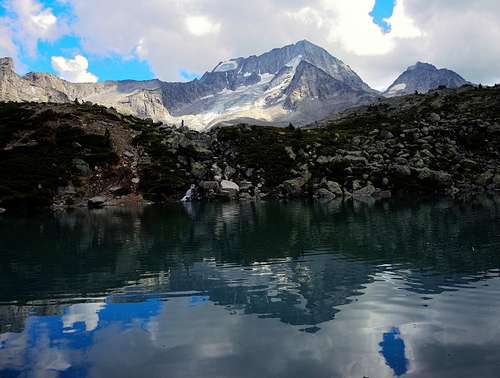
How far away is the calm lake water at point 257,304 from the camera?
50.4ft

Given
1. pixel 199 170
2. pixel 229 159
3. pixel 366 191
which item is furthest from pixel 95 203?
pixel 366 191

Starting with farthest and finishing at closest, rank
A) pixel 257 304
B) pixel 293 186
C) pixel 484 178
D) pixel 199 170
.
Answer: pixel 199 170 → pixel 293 186 → pixel 484 178 → pixel 257 304

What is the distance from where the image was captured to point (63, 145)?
104 m

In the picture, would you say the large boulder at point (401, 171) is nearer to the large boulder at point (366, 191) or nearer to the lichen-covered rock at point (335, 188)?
the large boulder at point (366, 191)

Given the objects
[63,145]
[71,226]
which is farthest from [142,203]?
[71,226]

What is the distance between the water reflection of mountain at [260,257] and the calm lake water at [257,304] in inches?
6.3

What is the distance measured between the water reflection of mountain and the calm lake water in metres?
0.16

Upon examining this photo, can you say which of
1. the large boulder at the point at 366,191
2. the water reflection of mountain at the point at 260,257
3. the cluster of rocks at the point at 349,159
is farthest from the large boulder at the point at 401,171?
the water reflection of mountain at the point at 260,257

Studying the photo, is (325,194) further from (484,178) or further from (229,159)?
(484,178)

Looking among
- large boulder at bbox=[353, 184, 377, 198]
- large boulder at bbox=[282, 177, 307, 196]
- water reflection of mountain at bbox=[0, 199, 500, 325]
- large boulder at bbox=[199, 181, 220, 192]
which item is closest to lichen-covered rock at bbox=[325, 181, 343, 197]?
large boulder at bbox=[353, 184, 377, 198]

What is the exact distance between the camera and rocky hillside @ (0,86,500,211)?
9350 centimetres

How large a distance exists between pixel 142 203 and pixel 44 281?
2603 inches

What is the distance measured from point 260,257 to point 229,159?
8002 centimetres

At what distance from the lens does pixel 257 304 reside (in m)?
21.9
